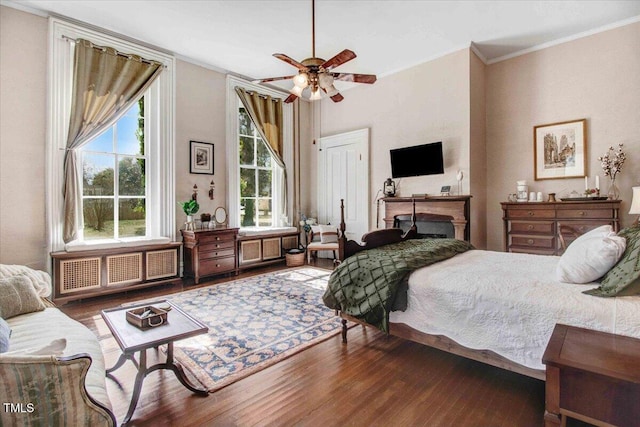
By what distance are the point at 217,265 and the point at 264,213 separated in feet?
5.26

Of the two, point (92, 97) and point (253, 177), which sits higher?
point (92, 97)

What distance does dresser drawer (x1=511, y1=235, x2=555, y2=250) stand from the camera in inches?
159

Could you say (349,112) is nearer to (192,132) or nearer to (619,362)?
(192,132)

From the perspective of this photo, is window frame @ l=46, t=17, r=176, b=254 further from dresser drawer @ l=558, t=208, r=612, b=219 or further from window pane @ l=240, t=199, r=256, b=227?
dresser drawer @ l=558, t=208, r=612, b=219

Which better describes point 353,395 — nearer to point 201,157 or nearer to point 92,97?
point 201,157

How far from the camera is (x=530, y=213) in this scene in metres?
4.18

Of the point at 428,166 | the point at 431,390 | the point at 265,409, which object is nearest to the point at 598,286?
the point at 431,390

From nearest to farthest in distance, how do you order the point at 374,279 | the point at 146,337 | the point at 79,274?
the point at 146,337, the point at 374,279, the point at 79,274

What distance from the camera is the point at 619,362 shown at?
1.21 metres

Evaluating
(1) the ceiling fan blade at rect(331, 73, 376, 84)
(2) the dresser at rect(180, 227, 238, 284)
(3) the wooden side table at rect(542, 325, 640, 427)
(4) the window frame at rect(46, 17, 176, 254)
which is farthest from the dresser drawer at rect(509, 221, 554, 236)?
(4) the window frame at rect(46, 17, 176, 254)

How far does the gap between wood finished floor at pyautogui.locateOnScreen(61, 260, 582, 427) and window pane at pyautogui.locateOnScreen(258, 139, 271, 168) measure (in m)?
4.11

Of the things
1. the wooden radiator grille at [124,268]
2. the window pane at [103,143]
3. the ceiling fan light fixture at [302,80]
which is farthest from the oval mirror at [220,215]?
the ceiling fan light fixture at [302,80]

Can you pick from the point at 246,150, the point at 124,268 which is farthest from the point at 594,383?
the point at 246,150

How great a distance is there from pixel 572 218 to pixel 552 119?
1482mm
